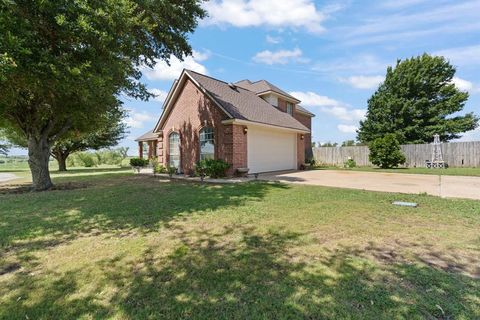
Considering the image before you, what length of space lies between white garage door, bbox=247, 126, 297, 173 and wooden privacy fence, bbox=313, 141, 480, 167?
735 centimetres

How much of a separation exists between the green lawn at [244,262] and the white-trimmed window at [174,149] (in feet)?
30.1

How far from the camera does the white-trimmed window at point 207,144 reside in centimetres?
1317

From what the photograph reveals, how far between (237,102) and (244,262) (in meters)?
12.3

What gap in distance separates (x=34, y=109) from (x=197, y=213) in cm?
962

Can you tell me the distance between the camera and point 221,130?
12562mm

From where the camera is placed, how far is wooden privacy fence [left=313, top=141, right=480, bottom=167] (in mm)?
17688

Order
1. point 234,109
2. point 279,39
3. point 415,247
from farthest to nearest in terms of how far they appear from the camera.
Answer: point 279,39 → point 234,109 → point 415,247

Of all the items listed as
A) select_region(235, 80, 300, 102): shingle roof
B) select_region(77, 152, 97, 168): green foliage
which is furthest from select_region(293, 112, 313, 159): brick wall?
select_region(77, 152, 97, 168): green foliage

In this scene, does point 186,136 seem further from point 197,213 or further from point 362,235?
point 362,235

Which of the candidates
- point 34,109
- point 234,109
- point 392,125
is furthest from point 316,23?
point 392,125

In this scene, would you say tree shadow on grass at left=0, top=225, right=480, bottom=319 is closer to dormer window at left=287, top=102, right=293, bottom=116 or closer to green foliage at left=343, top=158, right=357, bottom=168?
green foliage at left=343, top=158, right=357, bottom=168

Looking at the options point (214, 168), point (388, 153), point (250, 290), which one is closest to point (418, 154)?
point (388, 153)

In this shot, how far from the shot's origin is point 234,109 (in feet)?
42.5

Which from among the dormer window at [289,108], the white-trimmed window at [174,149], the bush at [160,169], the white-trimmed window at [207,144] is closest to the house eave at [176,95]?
the white-trimmed window at [174,149]
